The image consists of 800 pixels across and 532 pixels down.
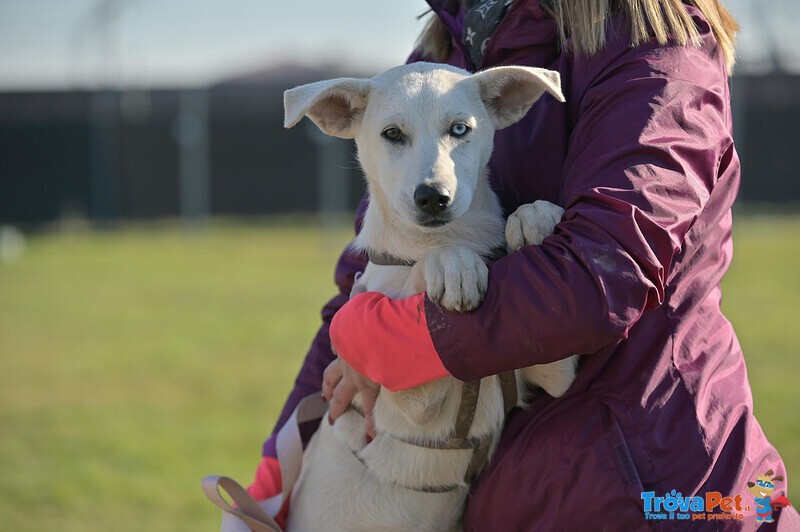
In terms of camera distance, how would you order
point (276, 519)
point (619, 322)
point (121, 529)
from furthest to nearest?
1. point (121, 529)
2. point (276, 519)
3. point (619, 322)

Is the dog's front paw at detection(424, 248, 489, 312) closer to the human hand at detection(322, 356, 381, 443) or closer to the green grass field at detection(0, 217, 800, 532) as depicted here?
the human hand at detection(322, 356, 381, 443)

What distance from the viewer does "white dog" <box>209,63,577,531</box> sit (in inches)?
98.0

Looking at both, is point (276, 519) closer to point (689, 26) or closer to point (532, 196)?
point (532, 196)

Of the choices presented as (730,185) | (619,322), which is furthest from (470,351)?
(730,185)

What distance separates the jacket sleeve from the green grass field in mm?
3557

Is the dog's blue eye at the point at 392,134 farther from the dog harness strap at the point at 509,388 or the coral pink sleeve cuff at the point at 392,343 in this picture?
the dog harness strap at the point at 509,388

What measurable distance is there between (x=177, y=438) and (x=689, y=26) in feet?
17.3

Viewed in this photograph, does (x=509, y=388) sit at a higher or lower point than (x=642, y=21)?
lower

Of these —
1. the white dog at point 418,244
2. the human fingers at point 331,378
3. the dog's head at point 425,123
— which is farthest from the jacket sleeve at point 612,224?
the human fingers at point 331,378

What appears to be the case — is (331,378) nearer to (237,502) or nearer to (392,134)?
(237,502)

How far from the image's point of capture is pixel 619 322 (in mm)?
1935

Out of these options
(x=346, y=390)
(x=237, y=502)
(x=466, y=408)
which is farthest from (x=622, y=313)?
(x=237, y=502)

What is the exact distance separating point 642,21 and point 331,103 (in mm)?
1084

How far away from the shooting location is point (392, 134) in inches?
110
